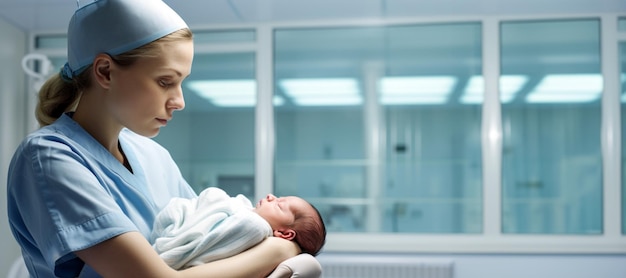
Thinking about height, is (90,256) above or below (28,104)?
below

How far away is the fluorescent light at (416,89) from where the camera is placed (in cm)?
349

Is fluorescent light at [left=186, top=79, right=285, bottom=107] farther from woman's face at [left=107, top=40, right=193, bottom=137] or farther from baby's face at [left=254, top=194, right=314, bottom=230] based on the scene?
woman's face at [left=107, top=40, right=193, bottom=137]

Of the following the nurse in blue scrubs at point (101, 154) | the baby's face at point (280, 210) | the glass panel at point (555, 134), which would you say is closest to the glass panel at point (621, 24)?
the glass panel at point (555, 134)

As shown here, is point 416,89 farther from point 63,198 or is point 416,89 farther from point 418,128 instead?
point 63,198

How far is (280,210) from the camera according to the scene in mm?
1227

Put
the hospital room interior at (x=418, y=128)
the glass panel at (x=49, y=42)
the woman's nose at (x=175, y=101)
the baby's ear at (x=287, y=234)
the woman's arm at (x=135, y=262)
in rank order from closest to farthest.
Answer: the woman's arm at (x=135, y=262) → the woman's nose at (x=175, y=101) → the baby's ear at (x=287, y=234) → the hospital room interior at (x=418, y=128) → the glass panel at (x=49, y=42)

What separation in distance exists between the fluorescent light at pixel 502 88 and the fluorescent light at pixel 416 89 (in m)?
0.10

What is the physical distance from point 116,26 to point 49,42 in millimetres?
3306

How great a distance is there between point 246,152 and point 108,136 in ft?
8.80

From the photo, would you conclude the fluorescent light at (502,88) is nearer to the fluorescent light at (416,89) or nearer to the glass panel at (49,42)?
the fluorescent light at (416,89)

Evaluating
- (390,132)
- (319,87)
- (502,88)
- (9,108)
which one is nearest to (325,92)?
(319,87)

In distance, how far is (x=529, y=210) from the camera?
11.3 ft

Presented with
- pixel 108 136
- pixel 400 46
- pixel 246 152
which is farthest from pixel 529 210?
pixel 108 136

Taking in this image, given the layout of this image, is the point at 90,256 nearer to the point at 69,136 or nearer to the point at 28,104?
the point at 69,136
